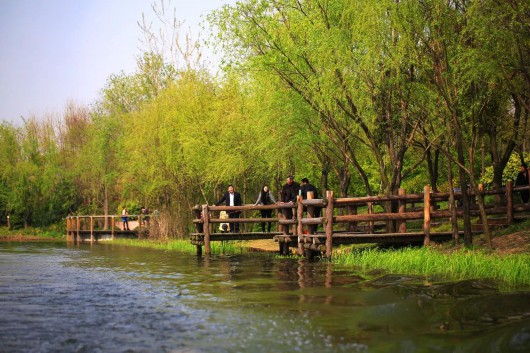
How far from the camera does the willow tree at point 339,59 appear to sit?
1959 cm

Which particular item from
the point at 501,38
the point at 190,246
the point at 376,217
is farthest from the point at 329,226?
the point at 190,246

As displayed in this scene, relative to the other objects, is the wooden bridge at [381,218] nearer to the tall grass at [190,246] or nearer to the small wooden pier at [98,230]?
the tall grass at [190,246]

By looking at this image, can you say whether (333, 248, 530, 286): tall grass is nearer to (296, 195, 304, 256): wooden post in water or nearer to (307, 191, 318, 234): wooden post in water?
(307, 191, 318, 234): wooden post in water

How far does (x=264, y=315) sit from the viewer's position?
10164 mm

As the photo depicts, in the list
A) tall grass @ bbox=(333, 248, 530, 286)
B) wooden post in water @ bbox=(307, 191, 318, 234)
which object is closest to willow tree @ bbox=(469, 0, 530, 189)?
tall grass @ bbox=(333, 248, 530, 286)

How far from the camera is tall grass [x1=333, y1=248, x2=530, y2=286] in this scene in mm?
13141

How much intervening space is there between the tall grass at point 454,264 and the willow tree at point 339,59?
410 cm

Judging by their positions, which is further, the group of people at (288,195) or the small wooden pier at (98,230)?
the small wooden pier at (98,230)

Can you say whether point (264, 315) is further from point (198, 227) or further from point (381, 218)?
point (198, 227)

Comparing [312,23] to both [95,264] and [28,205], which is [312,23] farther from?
[28,205]

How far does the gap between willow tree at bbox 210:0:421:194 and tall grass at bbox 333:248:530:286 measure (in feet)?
13.5

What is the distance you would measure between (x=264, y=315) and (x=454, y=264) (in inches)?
244

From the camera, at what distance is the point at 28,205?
5966 cm

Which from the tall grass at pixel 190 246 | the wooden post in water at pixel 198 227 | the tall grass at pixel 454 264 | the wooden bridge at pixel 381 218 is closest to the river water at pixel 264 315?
the tall grass at pixel 454 264
